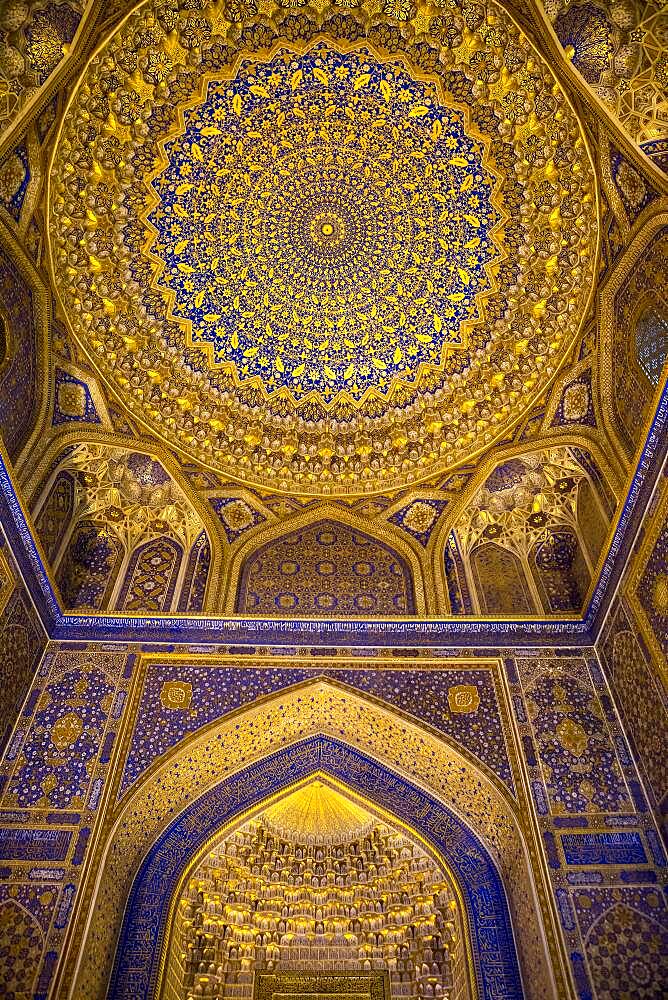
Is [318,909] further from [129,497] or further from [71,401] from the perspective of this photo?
[71,401]

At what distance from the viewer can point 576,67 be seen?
20.2 ft

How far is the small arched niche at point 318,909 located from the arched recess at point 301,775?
10.2 inches

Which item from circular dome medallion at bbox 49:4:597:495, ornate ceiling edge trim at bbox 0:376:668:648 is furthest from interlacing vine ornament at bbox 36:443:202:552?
ornate ceiling edge trim at bbox 0:376:668:648

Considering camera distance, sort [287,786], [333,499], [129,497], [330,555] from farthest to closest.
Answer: [333,499], [330,555], [129,497], [287,786]

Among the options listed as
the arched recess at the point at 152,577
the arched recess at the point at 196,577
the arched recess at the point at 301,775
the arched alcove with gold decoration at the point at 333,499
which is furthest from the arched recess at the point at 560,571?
the arched recess at the point at 152,577

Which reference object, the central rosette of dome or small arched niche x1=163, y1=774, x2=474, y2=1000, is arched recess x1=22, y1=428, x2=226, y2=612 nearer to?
the central rosette of dome

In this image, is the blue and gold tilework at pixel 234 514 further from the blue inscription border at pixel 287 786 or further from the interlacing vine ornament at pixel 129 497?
the blue inscription border at pixel 287 786

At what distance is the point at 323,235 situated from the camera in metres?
8.77

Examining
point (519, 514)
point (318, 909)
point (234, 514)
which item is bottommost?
point (318, 909)

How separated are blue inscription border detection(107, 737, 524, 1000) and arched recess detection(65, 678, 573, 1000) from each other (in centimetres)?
1

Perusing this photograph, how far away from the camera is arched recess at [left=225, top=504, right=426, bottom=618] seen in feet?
27.1

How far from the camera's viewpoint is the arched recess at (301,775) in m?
5.89

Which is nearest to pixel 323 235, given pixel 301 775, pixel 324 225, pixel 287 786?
pixel 324 225

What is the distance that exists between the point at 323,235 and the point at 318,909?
792 centimetres
